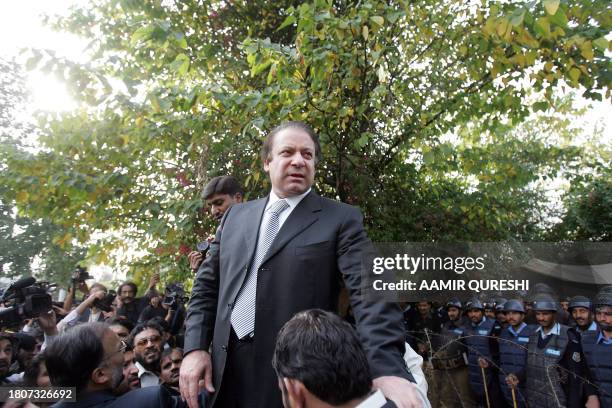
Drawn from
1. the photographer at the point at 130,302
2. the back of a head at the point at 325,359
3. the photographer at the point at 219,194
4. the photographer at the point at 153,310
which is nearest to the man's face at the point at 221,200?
the photographer at the point at 219,194

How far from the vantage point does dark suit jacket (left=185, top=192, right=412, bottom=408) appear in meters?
1.66

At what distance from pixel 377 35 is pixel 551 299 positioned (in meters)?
3.37

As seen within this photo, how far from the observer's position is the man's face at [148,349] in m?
3.75

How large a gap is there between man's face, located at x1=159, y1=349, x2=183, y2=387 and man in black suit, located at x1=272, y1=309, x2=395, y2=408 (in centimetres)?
262

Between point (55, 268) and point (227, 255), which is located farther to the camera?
point (55, 268)

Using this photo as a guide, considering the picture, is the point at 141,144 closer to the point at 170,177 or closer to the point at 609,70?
the point at 170,177

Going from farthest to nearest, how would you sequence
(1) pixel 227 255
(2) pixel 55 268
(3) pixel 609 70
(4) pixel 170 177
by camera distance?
(2) pixel 55 268 < (4) pixel 170 177 < (3) pixel 609 70 < (1) pixel 227 255

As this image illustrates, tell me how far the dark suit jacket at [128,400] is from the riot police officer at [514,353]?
391 cm

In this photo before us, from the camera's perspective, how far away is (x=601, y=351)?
427 centimetres

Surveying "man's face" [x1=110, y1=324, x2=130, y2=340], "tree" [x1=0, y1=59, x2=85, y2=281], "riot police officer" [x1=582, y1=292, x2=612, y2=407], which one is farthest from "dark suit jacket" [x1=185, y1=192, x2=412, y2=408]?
"tree" [x1=0, y1=59, x2=85, y2=281]

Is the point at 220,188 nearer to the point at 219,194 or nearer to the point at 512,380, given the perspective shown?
the point at 219,194

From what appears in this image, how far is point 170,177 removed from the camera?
5492mm

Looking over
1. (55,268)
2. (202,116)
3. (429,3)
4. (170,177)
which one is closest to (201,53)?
(202,116)

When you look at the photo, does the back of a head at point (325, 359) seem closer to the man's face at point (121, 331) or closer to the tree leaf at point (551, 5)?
the tree leaf at point (551, 5)
